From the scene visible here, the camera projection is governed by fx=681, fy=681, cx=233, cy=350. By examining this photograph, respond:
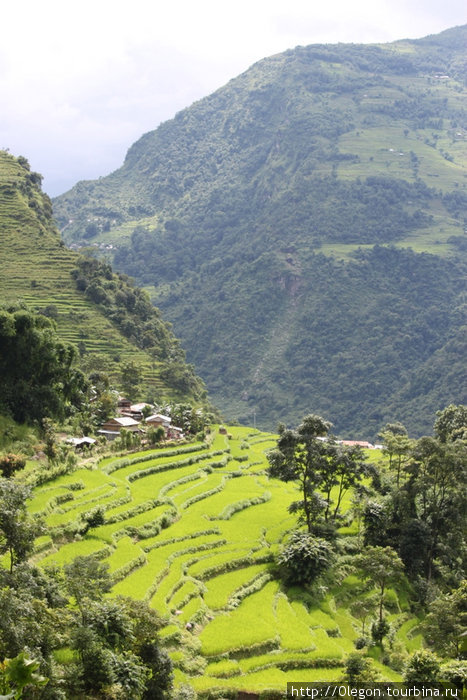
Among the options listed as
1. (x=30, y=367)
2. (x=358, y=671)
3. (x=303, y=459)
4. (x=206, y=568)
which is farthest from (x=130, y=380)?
(x=358, y=671)

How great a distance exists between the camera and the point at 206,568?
30.7 m

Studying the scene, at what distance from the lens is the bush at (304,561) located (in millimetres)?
31484

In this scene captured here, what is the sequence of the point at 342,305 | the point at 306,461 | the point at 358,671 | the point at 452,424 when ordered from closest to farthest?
the point at 358,671 < the point at 306,461 < the point at 452,424 < the point at 342,305

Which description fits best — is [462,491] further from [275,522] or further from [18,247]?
[18,247]

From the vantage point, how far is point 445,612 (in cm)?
2703

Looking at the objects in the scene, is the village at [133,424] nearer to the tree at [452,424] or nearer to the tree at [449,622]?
the tree at [452,424]

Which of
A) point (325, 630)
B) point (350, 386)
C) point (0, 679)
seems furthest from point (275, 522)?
point (350, 386)

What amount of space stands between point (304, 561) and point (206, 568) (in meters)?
4.60

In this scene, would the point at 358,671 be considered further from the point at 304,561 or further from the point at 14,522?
the point at 14,522

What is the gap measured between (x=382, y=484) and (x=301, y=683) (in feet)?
85.7

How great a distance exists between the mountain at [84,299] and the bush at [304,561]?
42706 mm

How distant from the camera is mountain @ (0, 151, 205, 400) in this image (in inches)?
3147

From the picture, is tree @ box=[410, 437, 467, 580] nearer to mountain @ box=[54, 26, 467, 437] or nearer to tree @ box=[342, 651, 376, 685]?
tree @ box=[342, 651, 376, 685]

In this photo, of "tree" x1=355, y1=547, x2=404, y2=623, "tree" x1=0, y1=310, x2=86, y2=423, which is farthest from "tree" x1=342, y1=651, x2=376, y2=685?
A: "tree" x1=0, y1=310, x2=86, y2=423
